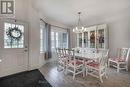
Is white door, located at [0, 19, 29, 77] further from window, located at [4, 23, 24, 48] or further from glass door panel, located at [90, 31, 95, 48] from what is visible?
glass door panel, located at [90, 31, 95, 48]

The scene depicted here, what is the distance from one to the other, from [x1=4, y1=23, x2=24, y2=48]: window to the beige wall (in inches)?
145

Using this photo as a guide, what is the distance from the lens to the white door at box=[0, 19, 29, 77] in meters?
3.15

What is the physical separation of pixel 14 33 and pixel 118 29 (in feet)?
13.6

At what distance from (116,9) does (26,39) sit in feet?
11.9

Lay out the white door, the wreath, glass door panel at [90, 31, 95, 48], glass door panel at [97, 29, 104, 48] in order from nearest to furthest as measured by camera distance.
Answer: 1. the white door
2. the wreath
3. glass door panel at [97, 29, 104, 48]
4. glass door panel at [90, 31, 95, 48]

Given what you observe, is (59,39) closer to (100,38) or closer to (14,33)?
(100,38)

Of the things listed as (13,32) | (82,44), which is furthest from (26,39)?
(82,44)

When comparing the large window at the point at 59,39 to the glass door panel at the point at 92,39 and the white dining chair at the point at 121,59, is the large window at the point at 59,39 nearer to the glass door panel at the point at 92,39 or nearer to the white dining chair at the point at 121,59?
the glass door panel at the point at 92,39

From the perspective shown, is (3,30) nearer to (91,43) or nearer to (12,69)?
(12,69)

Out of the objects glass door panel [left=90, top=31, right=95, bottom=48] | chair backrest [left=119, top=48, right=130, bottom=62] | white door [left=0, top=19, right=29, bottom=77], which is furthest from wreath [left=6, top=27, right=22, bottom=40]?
chair backrest [left=119, top=48, right=130, bottom=62]

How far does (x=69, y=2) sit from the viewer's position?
3.36 m

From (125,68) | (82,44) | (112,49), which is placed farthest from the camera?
(82,44)

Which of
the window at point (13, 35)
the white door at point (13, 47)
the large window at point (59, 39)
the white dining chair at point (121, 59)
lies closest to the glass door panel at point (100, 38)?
the white dining chair at point (121, 59)

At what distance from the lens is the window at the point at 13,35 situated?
3.24m
